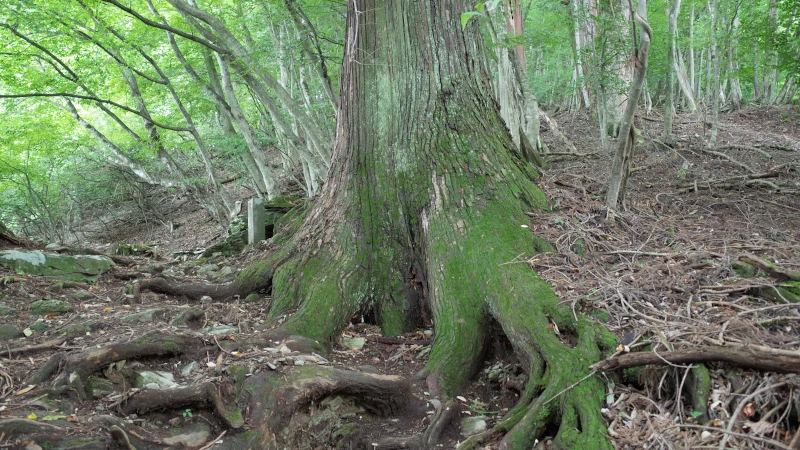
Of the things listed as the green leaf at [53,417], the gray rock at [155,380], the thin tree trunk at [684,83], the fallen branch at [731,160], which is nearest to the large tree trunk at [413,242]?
the gray rock at [155,380]

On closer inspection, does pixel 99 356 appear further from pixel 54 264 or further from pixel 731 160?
pixel 731 160

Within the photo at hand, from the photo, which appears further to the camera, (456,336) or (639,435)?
(456,336)

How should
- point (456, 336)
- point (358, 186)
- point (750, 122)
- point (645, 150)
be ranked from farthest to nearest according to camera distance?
point (750, 122) < point (645, 150) < point (358, 186) < point (456, 336)

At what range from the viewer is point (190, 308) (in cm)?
470

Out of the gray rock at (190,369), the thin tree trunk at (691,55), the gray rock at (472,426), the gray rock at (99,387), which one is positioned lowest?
the gray rock at (472,426)

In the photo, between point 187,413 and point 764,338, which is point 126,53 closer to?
point 187,413

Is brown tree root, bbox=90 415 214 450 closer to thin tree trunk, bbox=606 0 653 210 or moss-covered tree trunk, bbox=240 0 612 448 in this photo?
moss-covered tree trunk, bbox=240 0 612 448

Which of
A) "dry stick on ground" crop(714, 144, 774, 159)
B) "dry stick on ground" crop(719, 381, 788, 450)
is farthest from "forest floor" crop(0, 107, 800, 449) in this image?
"dry stick on ground" crop(714, 144, 774, 159)

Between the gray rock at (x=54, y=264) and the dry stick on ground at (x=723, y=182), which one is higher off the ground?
the dry stick on ground at (x=723, y=182)

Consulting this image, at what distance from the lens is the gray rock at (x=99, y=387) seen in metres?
3.12

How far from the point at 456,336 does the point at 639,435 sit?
1.61m

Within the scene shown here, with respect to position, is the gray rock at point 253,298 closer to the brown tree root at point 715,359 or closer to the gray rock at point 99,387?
the gray rock at point 99,387

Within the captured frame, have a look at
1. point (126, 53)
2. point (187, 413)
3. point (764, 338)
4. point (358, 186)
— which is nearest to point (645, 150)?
point (358, 186)

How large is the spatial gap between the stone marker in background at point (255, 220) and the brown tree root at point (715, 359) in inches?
205
